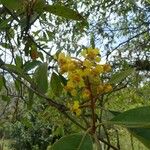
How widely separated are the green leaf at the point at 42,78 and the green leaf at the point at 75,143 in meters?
0.28

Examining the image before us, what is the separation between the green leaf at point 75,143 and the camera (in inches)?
23.0

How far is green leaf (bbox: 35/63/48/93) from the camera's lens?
34.7 inches

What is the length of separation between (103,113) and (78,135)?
0.20 m

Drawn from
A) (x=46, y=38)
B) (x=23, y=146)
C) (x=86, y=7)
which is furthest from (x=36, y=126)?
(x=46, y=38)

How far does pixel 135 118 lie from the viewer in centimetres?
60

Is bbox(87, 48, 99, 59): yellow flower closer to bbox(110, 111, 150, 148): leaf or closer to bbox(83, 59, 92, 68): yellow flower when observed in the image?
bbox(83, 59, 92, 68): yellow flower

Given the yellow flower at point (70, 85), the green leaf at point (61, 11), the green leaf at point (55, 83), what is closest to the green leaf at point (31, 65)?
the green leaf at point (55, 83)

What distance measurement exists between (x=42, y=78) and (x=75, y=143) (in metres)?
0.31

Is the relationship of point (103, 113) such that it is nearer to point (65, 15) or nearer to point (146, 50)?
point (65, 15)

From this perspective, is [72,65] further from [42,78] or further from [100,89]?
[42,78]

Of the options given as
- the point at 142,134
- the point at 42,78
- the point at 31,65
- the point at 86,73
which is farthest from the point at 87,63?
the point at 31,65

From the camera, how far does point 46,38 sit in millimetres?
1706

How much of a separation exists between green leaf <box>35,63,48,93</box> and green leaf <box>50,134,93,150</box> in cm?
28

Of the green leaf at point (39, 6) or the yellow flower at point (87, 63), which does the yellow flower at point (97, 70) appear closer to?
the yellow flower at point (87, 63)
